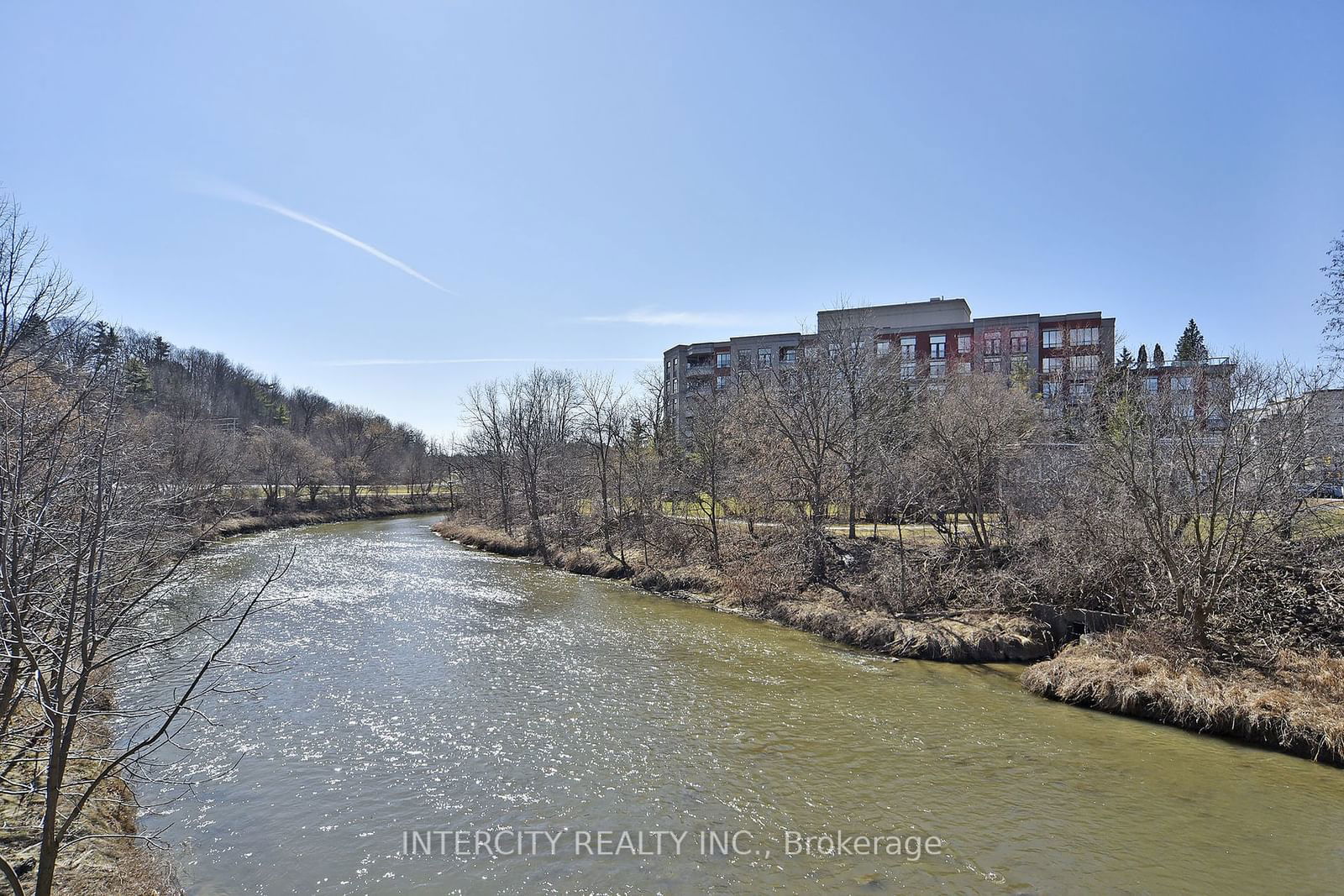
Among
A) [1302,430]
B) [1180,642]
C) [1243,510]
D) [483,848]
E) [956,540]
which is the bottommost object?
[483,848]

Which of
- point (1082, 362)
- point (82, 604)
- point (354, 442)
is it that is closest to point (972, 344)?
point (1082, 362)

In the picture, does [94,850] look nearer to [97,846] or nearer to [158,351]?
[97,846]

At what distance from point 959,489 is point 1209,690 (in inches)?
400

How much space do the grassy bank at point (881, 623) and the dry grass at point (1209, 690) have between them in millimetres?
2136

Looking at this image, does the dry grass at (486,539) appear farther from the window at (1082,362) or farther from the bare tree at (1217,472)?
the window at (1082,362)

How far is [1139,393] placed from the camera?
17.3 metres

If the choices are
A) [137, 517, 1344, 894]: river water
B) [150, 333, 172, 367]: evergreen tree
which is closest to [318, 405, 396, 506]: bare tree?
[150, 333, 172, 367]: evergreen tree

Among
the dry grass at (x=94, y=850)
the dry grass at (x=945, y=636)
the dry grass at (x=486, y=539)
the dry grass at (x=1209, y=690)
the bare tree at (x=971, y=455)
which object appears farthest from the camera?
the dry grass at (x=486, y=539)

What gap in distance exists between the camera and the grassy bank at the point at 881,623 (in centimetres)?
1817

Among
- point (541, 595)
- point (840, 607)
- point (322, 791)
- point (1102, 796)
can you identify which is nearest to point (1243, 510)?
point (1102, 796)

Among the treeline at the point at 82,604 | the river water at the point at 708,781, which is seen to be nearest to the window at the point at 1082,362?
the river water at the point at 708,781

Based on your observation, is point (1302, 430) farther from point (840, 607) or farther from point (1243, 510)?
point (840, 607)

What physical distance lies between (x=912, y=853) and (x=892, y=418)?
23450mm

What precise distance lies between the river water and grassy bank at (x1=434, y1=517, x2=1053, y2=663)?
864 millimetres
